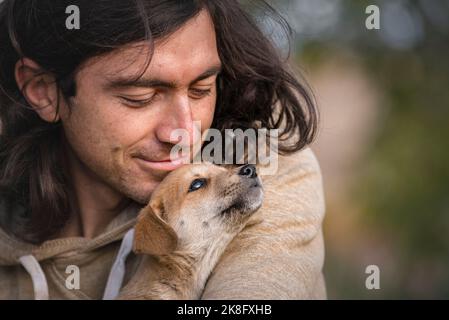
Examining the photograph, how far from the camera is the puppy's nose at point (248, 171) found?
9.80ft

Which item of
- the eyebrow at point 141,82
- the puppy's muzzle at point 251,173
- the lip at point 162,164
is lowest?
the puppy's muzzle at point 251,173

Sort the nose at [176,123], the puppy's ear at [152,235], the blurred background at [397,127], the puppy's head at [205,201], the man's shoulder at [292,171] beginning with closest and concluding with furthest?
1. the puppy's ear at [152,235]
2. the nose at [176,123]
3. the puppy's head at [205,201]
4. the man's shoulder at [292,171]
5. the blurred background at [397,127]

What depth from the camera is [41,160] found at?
3203 millimetres

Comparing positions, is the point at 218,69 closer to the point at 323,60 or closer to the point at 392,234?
the point at 323,60

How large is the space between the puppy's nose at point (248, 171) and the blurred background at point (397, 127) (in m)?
1.74

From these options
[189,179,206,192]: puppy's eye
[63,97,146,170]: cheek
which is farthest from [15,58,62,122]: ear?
[189,179,206,192]: puppy's eye

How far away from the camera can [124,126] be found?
2.83m

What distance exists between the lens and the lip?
9.61ft

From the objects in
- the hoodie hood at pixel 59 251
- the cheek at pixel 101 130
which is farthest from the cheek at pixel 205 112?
the hoodie hood at pixel 59 251

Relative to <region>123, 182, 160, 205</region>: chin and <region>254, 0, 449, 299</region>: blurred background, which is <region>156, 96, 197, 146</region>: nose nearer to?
<region>123, 182, 160, 205</region>: chin

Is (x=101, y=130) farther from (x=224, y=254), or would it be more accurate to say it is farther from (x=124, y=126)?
(x=224, y=254)

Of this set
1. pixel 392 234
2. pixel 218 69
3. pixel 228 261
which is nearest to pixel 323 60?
pixel 392 234

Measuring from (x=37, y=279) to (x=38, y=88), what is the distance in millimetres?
817

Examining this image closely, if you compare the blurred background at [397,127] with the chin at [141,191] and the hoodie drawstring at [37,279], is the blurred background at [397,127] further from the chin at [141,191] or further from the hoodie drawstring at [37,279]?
the hoodie drawstring at [37,279]
